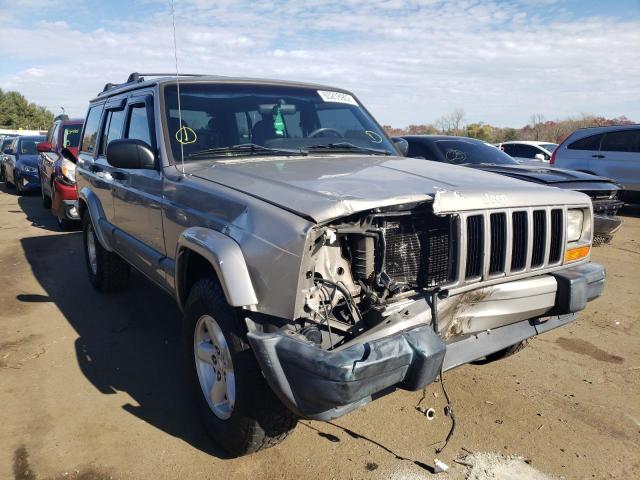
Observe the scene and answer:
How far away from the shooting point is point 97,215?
4.98 meters

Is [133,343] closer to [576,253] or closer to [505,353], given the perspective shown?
[505,353]

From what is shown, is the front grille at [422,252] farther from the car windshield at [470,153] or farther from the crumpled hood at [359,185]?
the car windshield at [470,153]

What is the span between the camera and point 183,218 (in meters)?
3.03

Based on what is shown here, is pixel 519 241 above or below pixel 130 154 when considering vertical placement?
below

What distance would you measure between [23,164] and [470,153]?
12.3 meters

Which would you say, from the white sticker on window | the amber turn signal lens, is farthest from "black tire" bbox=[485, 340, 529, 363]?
the white sticker on window

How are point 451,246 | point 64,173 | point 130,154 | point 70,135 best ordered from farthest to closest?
1. point 70,135
2. point 64,173
3. point 130,154
4. point 451,246

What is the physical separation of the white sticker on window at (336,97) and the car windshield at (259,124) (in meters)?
0.01

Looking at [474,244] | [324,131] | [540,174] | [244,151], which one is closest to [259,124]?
[244,151]

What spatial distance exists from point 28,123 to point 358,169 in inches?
2914

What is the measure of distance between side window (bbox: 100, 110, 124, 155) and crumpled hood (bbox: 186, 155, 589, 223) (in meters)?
1.59

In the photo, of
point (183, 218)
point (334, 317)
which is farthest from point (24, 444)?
point (334, 317)

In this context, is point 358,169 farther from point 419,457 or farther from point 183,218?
point 419,457

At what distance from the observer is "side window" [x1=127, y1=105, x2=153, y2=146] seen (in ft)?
12.1
